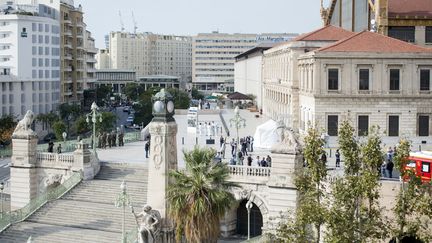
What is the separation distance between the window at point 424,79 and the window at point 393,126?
3108mm

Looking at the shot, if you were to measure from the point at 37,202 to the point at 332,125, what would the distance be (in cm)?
2382

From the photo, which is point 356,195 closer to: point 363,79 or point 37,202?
point 37,202

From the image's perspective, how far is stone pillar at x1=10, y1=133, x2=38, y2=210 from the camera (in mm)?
46062

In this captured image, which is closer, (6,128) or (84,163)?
(84,163)

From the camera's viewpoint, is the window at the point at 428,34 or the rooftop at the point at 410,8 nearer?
the rooftop at the point at 410,8

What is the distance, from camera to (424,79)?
53938mm

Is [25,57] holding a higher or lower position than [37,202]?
higher

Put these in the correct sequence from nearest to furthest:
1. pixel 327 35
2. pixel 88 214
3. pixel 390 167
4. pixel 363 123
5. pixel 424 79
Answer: pixel 390 167, pixel 88 214, pixel 424 79, pixel 363 123, pixel 327 35

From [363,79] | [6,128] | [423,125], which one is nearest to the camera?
[363,79]

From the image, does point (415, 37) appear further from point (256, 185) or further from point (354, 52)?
point (256, 185)

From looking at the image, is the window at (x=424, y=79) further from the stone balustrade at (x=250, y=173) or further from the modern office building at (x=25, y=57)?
the modern office building at (x=25, y=57)

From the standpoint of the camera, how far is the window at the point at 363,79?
177 feet

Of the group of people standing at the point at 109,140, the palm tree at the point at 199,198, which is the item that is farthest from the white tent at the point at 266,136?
the palm tree at the point at 199,198

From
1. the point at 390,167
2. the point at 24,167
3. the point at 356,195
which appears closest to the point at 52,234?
the point at 24,167
